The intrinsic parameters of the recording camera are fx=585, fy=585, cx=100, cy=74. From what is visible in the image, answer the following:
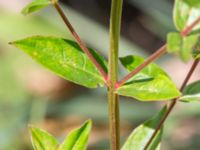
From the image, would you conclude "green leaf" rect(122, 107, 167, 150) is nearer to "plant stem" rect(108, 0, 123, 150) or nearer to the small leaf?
"plant stem" rect(108, 0, 123, 150)

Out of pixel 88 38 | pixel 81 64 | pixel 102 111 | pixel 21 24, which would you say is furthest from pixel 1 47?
pixel 81 64

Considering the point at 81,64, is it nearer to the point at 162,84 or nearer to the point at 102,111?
the point at 162,84

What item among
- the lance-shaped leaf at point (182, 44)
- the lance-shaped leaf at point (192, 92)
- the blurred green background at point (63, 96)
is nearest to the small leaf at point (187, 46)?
the lance-shaped leaf at point (182, 44)

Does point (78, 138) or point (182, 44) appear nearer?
point (182, 44)

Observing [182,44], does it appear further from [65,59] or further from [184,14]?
[65,59]

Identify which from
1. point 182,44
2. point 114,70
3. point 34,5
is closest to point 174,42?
point 182,44

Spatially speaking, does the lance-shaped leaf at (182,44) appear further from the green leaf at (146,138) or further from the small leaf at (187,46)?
the green leaf at (146,138)

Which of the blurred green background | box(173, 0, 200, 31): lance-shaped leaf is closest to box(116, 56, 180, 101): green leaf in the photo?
box(173, 0, 200, 31): lance-shaped leaf

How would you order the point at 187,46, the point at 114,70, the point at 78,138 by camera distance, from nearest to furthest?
the point at 187,46
the point at 114,70
the point at 78,138
